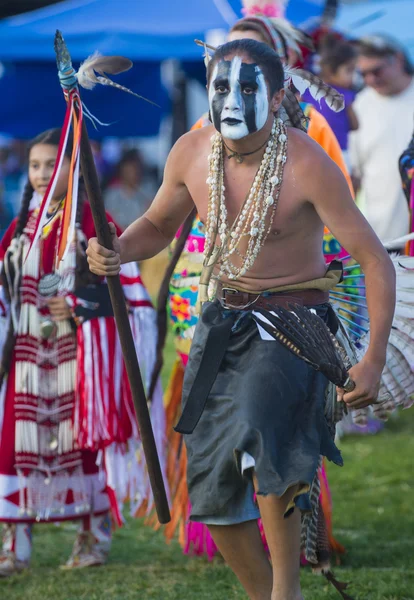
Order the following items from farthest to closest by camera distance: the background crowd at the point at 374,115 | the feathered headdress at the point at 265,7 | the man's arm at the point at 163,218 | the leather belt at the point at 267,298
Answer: the background crowd at the point at 374,115 < the feathered headdress at the point at 265,7 < the man's arm at the point at 163,218 < the leather belt at the point at 267,298

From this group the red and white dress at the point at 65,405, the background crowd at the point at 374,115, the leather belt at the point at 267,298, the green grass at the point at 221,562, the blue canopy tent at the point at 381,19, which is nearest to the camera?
the leather belt at the point at 267,298

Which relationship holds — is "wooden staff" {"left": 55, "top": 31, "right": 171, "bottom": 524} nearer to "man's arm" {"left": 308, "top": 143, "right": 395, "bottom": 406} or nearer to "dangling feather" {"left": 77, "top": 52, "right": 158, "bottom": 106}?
"dangling feather" {"left": 77, "top": 52, "right": 158, "bottom": 106}

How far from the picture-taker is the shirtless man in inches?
116

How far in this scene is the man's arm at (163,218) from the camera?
3303mm

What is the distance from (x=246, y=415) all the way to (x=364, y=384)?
1.09 feet

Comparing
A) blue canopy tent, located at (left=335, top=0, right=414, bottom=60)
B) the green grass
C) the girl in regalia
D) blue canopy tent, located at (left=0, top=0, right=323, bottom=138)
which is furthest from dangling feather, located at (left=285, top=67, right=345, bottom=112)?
blue canopy tent, located at (left=0, top=0, right=323, bottom=138)

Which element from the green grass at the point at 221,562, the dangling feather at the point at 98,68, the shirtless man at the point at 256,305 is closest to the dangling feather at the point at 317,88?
the shirtless man at the point at 256,305

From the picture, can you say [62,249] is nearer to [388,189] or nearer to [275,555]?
[275,555]

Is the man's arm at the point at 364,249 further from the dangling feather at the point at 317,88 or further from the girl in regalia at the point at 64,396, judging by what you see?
the girl in regalia at the point at 64,396

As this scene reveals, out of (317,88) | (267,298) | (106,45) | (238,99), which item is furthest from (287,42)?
(106,45)

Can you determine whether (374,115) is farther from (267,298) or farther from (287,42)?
(267,298)

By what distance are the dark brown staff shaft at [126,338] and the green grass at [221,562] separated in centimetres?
92

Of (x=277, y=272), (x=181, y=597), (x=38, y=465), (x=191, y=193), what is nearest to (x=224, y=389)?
(x=277, y=272)

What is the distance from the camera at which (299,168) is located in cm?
307
